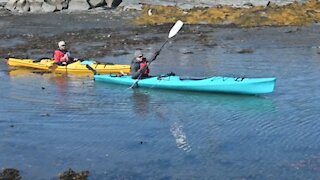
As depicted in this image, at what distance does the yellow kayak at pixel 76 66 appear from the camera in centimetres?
1830

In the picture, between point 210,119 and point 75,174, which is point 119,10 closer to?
point 210,119

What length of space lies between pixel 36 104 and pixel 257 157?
6.45 m

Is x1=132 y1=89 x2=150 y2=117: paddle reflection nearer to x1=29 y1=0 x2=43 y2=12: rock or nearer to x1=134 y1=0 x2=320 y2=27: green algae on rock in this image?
x1=134 y1=0 x2=320 y2=27: green algae on rock

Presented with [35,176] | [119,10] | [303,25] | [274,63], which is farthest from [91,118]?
[119,10]

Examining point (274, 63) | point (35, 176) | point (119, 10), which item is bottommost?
point (35, 176)

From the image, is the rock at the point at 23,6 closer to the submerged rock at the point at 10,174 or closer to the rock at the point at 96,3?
the rock at the point at 96,3

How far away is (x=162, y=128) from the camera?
12.1 meters

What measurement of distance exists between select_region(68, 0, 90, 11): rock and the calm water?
2071 centimetres

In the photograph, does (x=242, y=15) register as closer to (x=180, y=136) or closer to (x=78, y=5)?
(x=78, y=5)

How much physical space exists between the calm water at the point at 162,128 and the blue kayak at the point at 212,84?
0.20 metres

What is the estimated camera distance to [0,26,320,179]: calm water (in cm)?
964

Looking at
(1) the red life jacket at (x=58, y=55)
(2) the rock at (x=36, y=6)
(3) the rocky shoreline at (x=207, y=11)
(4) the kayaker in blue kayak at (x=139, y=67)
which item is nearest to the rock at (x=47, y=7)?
(3) the rocky shoreline at (x=207, y=11)

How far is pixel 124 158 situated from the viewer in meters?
10.1

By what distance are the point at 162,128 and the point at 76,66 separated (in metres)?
7.48
